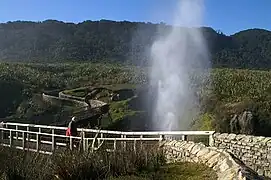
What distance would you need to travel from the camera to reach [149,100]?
57.5 metres

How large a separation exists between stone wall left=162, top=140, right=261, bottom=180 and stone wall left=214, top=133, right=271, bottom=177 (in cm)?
308

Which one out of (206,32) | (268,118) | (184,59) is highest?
(206,32)

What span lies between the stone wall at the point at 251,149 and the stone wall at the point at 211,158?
3078mm

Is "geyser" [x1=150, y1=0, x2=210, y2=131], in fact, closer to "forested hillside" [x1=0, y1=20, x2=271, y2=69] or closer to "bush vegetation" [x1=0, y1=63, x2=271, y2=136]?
"bush vegetation" [x1=0, y1=63, x2=271, y2=136]

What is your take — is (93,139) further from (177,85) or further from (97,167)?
(177,85)

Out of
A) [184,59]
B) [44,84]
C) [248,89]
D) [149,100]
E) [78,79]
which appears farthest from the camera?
[78,79]

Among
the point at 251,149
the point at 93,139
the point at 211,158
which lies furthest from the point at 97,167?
the point at 251,149

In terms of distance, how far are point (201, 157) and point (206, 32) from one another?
7151 inches

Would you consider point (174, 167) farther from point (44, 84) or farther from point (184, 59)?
point (44, 84)

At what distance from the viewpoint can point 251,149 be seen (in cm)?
1650

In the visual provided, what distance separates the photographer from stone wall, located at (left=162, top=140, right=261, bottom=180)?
342 inches

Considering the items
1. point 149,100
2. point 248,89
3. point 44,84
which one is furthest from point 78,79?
point 248,89

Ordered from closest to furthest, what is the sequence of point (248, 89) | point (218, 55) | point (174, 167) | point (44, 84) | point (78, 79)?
point (174, 167) → point (248, 89) → point (44, 84) → point (78, 79) → point (218, 55)

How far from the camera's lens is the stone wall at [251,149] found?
1609 cm
